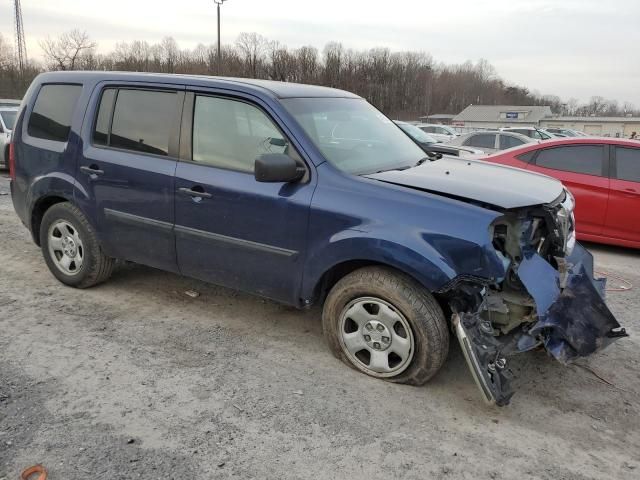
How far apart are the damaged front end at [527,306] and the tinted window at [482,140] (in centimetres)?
1181

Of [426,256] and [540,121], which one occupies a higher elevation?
[540,121]

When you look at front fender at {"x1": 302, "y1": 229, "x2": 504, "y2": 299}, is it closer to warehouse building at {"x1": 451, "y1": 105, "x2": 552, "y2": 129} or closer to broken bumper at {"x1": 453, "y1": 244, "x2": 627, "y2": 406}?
broken bumper at {"x1": 453, "y1": 244, "x2": 627, "y2": 406}

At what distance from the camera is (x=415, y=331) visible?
3.26 metres

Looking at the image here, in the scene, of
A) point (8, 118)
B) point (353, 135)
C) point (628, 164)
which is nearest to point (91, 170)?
point (353, 135)

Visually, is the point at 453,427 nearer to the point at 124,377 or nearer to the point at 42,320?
the point at 124,377

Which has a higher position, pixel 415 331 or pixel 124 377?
pixel 415 331

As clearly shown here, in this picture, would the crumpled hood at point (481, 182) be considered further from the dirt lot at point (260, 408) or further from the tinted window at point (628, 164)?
the tinted window at point (628, 164)

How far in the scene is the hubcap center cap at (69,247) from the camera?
4770mm

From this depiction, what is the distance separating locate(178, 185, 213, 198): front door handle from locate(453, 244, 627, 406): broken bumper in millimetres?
1919

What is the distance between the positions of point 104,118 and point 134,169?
614mm

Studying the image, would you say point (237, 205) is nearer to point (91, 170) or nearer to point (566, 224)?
point (91, 170)

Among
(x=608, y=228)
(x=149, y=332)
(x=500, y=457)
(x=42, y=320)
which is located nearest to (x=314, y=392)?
(x=500, y=457)

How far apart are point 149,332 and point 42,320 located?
2.97 ft

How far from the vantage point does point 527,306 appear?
3.26 m
